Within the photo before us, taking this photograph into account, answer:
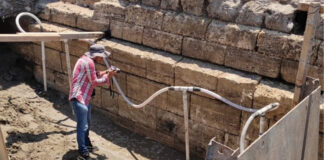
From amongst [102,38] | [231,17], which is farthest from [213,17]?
[102,38]

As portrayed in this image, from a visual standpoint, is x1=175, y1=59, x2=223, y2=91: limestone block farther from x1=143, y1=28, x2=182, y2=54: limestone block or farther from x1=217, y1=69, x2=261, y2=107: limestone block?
x1=143, y1=28, x2=182, y2=54: limestone block

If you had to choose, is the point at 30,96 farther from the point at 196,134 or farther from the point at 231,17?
the point at 231,17

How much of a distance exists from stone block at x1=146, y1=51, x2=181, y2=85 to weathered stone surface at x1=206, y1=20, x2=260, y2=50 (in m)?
0.70

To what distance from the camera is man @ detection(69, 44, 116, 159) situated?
19.6ft

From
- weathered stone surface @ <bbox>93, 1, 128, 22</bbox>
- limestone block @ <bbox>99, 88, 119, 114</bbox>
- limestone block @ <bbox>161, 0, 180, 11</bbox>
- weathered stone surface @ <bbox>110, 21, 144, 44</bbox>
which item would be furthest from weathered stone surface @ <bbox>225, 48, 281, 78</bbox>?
limestone block @ <bbox>99, 88, 119, 114</bbox>

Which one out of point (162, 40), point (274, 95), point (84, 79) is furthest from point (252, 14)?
point (84, 79)

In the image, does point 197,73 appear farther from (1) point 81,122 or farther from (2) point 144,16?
(1) point 81,122

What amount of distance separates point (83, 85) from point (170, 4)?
1.91m

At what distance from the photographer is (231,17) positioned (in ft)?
19.5

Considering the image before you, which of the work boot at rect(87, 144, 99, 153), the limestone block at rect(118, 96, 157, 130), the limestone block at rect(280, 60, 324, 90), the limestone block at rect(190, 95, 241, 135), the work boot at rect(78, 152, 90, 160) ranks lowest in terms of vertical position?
the work boot at rect(87, 144, 99, 153)

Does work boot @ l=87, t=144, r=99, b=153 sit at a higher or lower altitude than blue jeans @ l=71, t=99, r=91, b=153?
lower

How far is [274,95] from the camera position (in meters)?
5.25

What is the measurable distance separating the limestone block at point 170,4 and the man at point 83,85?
4.28 ft

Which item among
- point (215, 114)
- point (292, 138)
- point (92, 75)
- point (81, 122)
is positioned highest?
point (92, 75)
